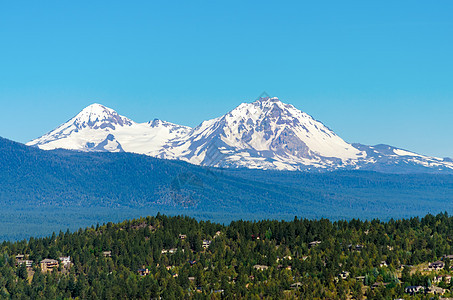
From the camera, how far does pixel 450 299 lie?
196375 millimetres

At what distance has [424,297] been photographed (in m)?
198

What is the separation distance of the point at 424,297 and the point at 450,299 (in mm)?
5782
